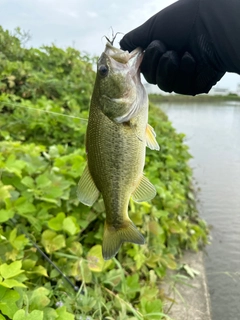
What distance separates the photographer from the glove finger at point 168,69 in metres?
1.84

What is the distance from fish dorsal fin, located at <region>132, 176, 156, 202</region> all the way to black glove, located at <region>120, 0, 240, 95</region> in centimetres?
54

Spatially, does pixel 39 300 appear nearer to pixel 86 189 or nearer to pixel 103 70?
pixel 86 189

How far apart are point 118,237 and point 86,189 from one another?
1.03 feet

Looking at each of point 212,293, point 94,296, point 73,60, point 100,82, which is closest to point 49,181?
point 94,296

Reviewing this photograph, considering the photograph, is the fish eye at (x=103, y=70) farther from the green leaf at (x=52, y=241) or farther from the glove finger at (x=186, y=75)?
the green leaf at (x=52, y=241)

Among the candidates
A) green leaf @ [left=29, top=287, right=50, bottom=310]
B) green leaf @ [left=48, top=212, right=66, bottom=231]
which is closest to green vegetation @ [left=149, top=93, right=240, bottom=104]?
green leaf @ [left=48, top=212, right=66, bottom=231]

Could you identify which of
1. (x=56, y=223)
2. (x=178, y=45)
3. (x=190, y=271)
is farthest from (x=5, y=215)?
(x=190, y=271)

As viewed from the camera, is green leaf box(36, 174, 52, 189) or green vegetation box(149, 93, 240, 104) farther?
green vegetation box(149, 93, 240, 104)

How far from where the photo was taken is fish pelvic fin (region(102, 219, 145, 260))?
1.95 meters

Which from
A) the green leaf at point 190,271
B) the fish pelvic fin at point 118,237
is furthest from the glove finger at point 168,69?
the green leaf at point 190,271

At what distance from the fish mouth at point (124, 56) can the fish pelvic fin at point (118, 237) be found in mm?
837

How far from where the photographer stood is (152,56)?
73.0 inches

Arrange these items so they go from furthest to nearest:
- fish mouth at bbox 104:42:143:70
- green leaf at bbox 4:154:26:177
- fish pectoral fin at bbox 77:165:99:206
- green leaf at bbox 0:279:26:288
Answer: green leaf at bbox 4:154:26:177, fish pectoral fin at bbox 77:165:99:206, fish mouth at bbox 104:42:143:70, green leaf at bbox 0:279:26:288

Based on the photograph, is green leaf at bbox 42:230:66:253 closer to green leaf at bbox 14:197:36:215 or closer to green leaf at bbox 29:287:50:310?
green leaf at bbox 14:197:36:215
